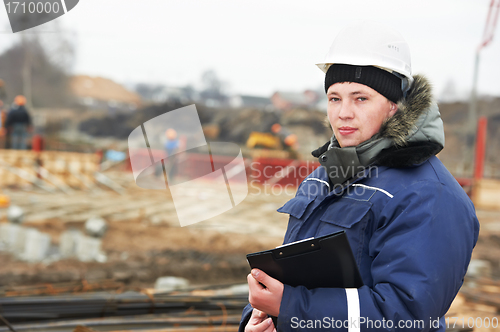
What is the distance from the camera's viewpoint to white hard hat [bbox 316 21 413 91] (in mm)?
1250

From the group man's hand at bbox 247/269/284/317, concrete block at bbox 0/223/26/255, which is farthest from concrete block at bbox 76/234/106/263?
man's hand at bbox 247/269/284/317

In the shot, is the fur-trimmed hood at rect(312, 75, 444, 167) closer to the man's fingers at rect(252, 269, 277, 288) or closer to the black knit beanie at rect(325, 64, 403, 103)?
the black knit beanie at rect(325, 64, 403, 103)

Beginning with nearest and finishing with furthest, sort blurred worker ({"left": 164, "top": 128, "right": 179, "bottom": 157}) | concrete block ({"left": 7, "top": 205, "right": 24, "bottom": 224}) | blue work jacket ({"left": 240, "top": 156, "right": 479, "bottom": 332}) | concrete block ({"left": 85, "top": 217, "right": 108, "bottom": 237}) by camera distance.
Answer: blue work jacket ({"left": 240, "top": 156, "right": 479, "bottom": 332}) → concrete block ({"left": 85, "top": 217, "right": 108, "bottom": 237}) → concrete block ({"left": 7, "top": 205, "right": 24, "bottom": 224}) → blurred worker ({"left": 164, "top": 128, "right": 179, "bottom": 157})

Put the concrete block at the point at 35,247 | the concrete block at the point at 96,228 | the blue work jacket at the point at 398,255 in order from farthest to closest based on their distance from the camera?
the concrete block at the point at 96,228 < the concrete block at the point at 35,247 < the blue work jacket at the point at 398,255

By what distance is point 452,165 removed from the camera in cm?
1967

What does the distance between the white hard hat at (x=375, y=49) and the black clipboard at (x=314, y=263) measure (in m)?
0.55

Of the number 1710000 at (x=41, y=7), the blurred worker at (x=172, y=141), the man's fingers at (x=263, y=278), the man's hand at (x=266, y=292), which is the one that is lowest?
the blurred worker at (x=172, y=141)

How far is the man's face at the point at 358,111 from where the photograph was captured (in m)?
1.27

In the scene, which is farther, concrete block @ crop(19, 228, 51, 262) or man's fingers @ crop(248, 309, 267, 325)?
concrete block @ crop(19, 228, 51, 262)

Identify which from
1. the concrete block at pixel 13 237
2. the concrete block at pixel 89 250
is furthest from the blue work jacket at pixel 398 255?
the concrete block at pixel 13 237

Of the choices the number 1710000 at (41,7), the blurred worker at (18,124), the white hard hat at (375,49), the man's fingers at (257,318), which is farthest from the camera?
the blurred worker at (18,124)

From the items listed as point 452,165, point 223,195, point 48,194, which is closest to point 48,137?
point 48,194

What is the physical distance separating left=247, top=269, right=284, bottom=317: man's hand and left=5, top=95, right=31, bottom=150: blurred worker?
1433cm

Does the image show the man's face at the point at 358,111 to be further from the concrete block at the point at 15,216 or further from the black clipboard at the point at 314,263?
the concrete block at the point at 15,216
